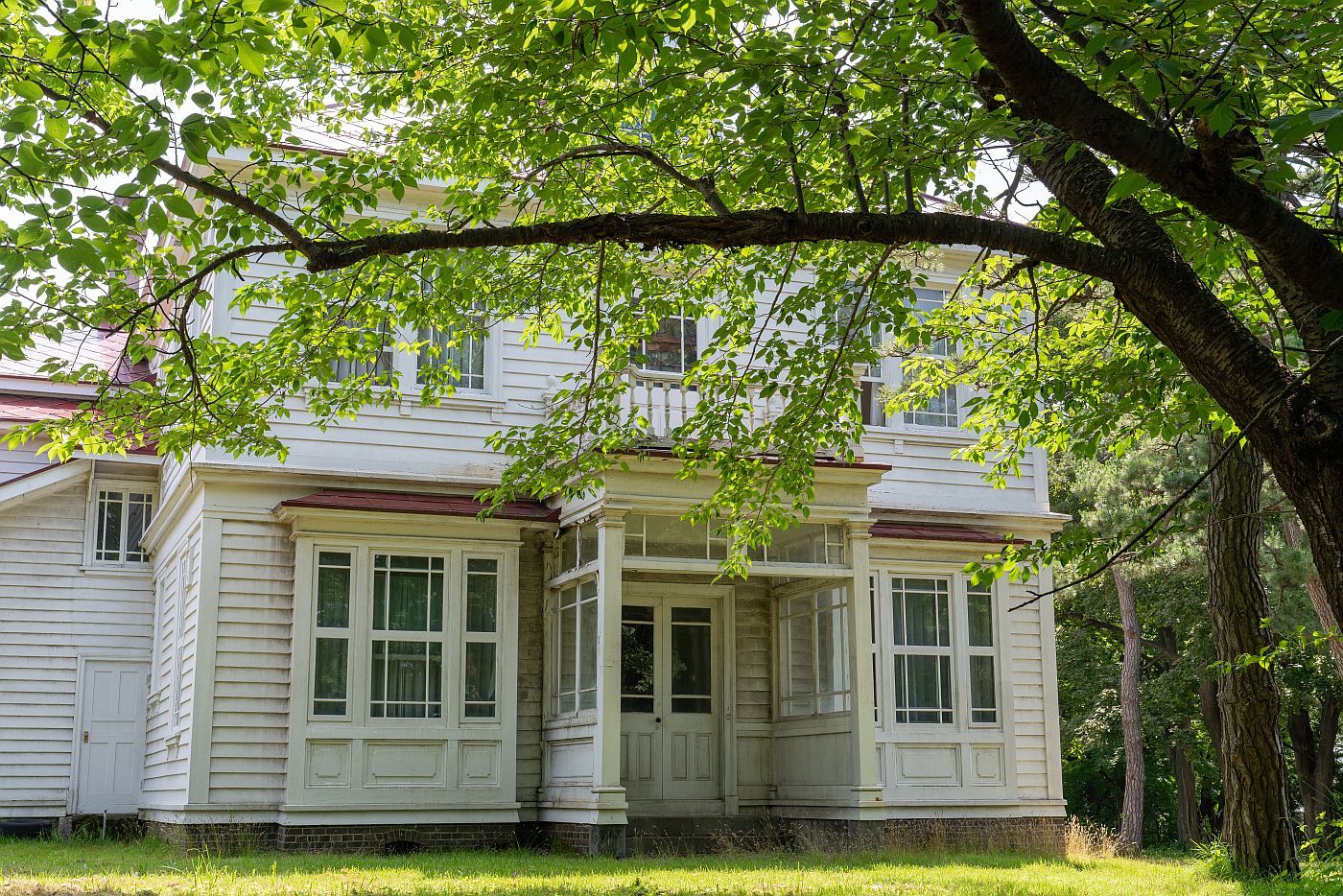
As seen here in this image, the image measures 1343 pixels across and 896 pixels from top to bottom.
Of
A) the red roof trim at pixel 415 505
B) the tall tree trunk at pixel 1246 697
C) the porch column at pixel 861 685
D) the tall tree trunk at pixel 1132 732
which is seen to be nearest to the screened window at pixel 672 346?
the red roof trim at pixel 415 505

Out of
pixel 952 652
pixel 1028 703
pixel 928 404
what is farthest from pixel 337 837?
pixel 928 404

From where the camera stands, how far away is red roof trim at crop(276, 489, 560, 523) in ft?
47.0

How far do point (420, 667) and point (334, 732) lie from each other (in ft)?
3.89

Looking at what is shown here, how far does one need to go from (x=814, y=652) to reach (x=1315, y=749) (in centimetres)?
2592

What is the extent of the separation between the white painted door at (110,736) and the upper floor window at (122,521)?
59.8 inches

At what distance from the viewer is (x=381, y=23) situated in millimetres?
8875

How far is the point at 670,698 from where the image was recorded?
16.1 m

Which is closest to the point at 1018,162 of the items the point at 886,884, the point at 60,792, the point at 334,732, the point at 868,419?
the point at 886,884

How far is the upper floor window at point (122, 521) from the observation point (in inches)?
712

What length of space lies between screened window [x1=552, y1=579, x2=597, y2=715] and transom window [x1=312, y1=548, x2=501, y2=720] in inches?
29.7

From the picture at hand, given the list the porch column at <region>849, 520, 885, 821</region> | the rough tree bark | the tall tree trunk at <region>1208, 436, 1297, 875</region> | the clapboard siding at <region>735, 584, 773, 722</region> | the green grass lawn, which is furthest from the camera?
the rough tree bark

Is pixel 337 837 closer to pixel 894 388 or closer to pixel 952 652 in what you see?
pixel 952 652

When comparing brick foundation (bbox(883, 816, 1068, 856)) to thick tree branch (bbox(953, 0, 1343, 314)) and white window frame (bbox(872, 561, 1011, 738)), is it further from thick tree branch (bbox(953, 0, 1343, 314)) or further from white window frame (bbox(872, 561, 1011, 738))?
thick tree branch (bbox(953, 0, 1343, 314))

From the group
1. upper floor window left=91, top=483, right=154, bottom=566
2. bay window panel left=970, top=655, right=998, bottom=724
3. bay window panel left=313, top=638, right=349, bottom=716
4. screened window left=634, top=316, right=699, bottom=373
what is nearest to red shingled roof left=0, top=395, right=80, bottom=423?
upper floor window left=91, top=483, right=154, bottom=566
